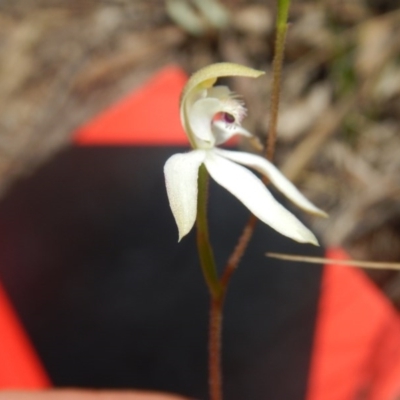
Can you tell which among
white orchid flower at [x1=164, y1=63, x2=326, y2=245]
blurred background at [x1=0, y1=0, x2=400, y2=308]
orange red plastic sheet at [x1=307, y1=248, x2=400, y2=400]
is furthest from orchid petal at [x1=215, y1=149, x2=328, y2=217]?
blurred background at [x1=0, y1=0, x2=400, y2=308]

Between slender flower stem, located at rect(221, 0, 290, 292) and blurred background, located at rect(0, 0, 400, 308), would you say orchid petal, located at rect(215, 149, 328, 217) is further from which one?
blurred background, located at rect(0, 0, 400, 308)

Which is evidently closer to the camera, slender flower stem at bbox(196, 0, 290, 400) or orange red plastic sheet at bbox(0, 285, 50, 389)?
slender flower stem at bbox(196, 0, 290, 400)

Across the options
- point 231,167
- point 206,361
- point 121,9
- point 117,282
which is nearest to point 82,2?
point 121,9

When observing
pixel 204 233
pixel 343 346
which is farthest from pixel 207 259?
pixel 343 346

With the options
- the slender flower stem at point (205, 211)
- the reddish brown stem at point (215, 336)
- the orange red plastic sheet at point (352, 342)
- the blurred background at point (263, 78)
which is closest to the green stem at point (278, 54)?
the slender flower stem at point (205, 211)

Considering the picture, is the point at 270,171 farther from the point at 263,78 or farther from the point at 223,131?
the point at 263,78

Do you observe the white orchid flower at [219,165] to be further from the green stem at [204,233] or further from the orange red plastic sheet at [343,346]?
the orange red plastic sheet at [343,346]
